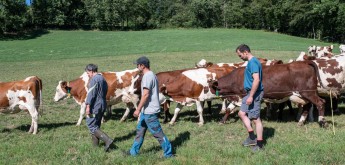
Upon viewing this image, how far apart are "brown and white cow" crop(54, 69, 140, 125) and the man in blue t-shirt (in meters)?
5.61

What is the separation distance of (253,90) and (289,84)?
354 cm

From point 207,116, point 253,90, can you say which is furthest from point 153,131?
point 207,116

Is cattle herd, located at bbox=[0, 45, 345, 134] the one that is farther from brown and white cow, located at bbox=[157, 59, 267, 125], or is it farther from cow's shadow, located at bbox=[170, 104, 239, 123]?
cow's shadow, located at bbox=[170, 104, 239, 123]

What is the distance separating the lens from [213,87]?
38.2 ft

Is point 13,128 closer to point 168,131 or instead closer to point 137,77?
point 137,77

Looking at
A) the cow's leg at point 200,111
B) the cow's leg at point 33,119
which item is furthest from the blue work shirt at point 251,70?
the cow's leg at point 33,119

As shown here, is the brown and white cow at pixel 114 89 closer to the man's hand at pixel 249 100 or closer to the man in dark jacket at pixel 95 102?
the man in dark jacket at pixel 95 102

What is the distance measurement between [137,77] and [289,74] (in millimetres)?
5291

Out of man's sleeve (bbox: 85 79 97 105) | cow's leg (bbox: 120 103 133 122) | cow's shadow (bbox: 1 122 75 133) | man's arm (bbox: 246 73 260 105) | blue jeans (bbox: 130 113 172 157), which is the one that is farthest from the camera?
cow's leg (bbox: 120 103 133 122)

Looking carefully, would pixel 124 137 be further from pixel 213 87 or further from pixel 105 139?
pixel 213 87

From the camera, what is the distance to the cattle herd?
10.5 m

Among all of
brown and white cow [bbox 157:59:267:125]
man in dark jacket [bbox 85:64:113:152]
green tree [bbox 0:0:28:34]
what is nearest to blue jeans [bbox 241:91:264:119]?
man in dark jacket [bbox 85:64:113:152]

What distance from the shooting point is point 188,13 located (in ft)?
367

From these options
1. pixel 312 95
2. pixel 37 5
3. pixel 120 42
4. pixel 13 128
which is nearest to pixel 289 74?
pixel 312 95
